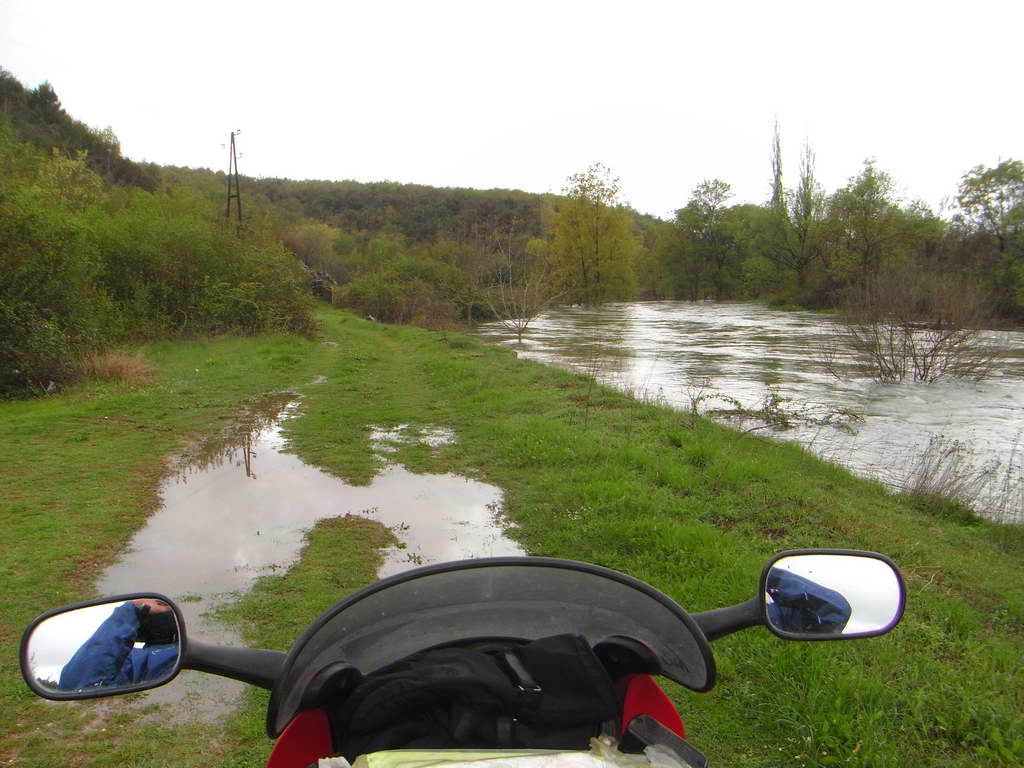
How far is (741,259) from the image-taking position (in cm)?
7075

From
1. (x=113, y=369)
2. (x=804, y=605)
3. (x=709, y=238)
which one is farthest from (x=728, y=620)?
(x=709, y=238)

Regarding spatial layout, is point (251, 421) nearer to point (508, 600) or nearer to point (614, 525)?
point (614, 525)

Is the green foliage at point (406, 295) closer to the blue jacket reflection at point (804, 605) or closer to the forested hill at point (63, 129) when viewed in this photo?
the forested hill at point (63, 129)

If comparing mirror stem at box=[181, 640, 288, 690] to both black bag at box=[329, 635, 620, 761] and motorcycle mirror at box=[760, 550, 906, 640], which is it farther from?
motorcycle mirror at box=[760, 550, 906, 640]

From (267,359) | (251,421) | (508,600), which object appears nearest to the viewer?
(508,600)

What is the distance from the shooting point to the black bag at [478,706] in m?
1.34

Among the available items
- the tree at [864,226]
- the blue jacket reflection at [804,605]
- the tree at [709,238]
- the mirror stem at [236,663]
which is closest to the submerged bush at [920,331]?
the blue jacket reflection at [804,605]

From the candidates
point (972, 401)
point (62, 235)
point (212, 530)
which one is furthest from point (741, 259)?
point (212, 530)

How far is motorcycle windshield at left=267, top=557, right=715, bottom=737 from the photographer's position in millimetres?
1604

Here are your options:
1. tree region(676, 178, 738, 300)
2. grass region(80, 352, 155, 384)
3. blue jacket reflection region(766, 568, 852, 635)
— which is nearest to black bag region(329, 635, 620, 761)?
blue jacket reflection region(766, 568, 852, 635)

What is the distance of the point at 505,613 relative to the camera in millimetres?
1716

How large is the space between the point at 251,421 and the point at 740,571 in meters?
7.94

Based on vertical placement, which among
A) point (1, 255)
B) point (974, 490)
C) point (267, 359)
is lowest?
point (974, 490)

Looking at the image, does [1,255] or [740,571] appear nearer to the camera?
[740,571]
